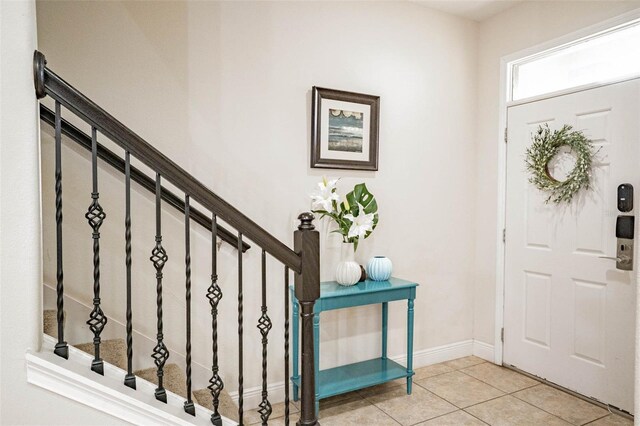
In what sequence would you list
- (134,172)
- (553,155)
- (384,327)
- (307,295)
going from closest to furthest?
(307,295) < (134,172) < (553,155) < (384,327)

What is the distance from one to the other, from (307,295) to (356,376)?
1263mm

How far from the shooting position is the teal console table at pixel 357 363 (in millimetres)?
2504

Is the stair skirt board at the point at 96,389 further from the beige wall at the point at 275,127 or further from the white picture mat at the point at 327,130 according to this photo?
the white picture mat at the point at 327,130

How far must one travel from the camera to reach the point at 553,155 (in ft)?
Answer: 9.61

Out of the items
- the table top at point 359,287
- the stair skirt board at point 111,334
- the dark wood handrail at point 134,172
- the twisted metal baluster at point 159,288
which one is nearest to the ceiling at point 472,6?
the table top at point 359,287

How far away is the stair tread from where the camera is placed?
73.5 inches

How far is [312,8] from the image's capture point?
276 cm

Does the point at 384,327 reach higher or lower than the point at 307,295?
lower

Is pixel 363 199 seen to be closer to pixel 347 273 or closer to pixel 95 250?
pixel 347 273

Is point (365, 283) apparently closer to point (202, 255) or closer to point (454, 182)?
point (202, 255)

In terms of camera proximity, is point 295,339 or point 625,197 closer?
point 625,197

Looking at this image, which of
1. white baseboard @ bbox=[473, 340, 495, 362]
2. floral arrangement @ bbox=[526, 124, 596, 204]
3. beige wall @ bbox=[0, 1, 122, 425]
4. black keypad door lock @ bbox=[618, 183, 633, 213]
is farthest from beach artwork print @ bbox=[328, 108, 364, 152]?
white baseboard @ bbox=[473, 340, 495, 362]

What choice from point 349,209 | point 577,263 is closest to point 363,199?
point 349,209

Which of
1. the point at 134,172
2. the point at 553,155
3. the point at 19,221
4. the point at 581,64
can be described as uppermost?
the point at 581,64
